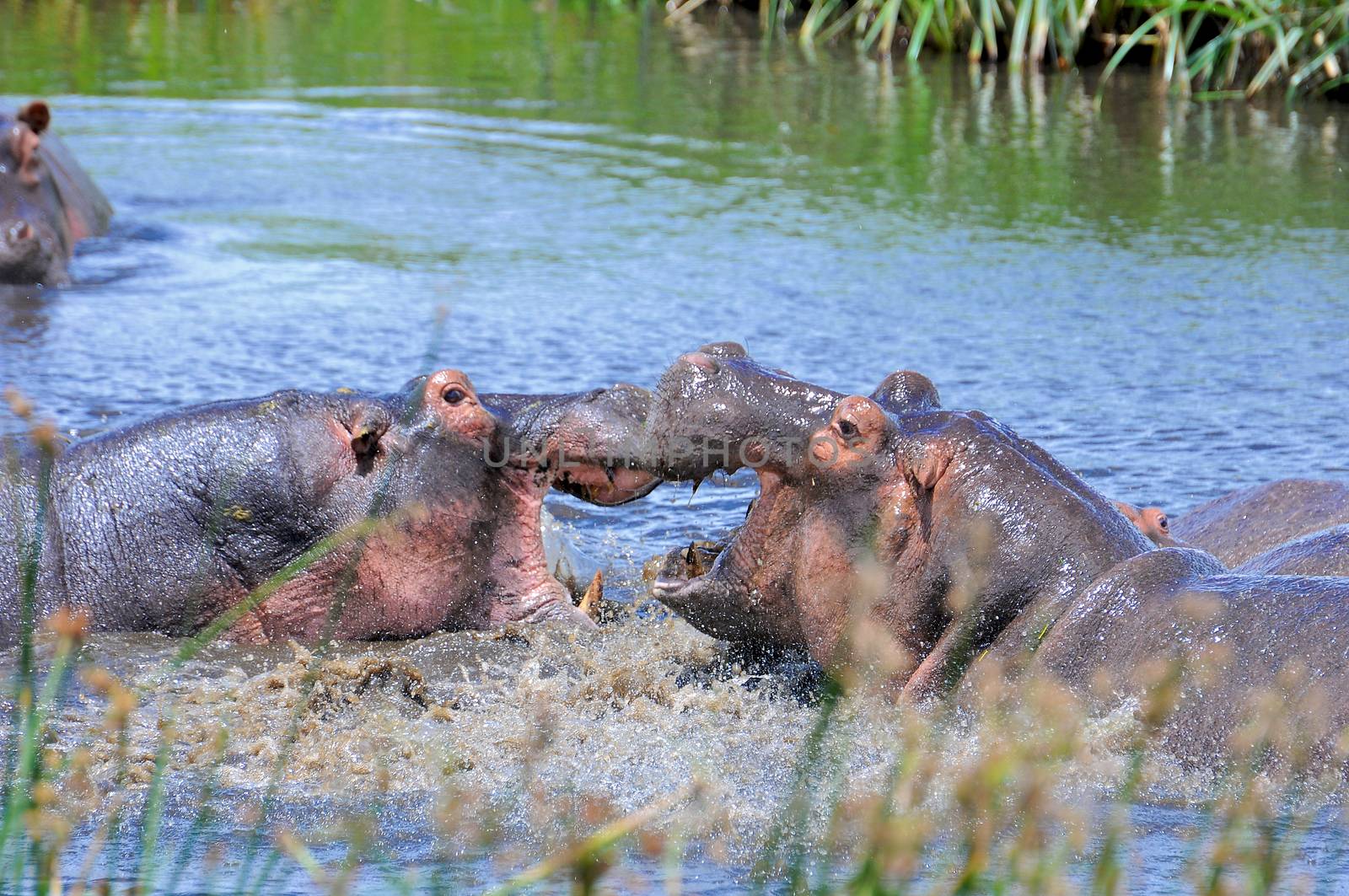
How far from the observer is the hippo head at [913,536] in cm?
376

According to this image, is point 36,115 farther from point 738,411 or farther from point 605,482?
point 738,411

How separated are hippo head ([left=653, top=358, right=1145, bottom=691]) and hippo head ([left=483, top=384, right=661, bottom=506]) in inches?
22.8

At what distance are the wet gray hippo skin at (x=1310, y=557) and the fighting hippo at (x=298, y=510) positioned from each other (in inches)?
61.2

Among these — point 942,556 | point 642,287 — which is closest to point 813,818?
point 942,556

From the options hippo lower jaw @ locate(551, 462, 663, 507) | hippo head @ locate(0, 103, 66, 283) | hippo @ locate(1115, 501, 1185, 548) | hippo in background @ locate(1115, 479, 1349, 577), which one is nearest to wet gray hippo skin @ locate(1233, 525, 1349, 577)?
hippo in background @ locate(1115, 479, 1349, 577)

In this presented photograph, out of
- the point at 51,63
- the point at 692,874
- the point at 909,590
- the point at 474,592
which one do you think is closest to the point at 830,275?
the point at 474,592

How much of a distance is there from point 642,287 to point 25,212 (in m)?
3.02

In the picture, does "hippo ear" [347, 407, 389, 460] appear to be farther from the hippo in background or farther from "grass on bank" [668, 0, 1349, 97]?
"grass on bank" [668, 0, 1349, 97]

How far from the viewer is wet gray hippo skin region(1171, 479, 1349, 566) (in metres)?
4.92

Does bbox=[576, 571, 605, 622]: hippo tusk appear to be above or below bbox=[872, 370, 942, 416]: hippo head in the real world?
below

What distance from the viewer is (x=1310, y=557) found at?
4188 millimetres

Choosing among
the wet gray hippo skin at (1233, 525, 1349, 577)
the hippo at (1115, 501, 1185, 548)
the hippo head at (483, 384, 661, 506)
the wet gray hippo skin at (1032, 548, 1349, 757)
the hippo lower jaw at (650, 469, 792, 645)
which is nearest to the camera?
the wet gray hippo skin at (1032, 548, 1349, 757)

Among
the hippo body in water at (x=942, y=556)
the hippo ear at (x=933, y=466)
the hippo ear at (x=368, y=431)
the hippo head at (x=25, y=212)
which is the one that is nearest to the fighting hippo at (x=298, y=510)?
the hippo ear at (x=368, y=431)

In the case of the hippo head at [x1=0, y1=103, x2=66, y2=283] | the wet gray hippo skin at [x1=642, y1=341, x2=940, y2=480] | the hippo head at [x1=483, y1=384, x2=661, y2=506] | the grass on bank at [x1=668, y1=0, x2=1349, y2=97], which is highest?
the grass on bank at [x1=668, y1=0, x2=1349, y2=97]
